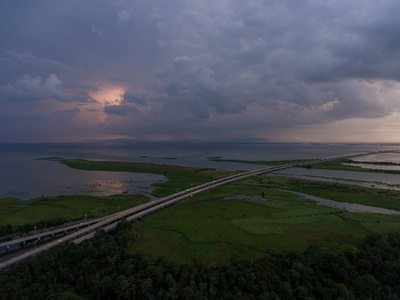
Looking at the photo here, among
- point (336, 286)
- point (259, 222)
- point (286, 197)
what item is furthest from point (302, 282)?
point (286, 197)

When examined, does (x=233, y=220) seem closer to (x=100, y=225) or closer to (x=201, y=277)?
(x=201, y=277)

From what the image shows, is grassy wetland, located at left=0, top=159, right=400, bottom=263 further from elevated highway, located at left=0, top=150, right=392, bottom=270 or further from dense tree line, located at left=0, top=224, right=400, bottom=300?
dense tree line, located at left=0, top=224, right=400, bottom=300

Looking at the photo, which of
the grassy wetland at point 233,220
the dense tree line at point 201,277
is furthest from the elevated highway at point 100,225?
the dense tree line at point 201,277

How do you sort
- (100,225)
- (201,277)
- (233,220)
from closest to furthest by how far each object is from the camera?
(201,277) → (100,225) → (233,220)

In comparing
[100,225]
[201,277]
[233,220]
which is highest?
[201,277]

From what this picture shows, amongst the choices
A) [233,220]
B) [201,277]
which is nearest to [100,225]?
[201,277]

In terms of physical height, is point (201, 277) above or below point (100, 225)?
above

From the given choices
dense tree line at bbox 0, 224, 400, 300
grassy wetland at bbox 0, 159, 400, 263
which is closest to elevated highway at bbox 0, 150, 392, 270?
grassy wetland at bbox 0, 159, 400, 263

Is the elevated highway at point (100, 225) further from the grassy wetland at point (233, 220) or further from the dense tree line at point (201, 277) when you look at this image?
the dense tree line at point (201, 277)

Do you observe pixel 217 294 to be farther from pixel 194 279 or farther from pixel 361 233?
pixel 361 233
